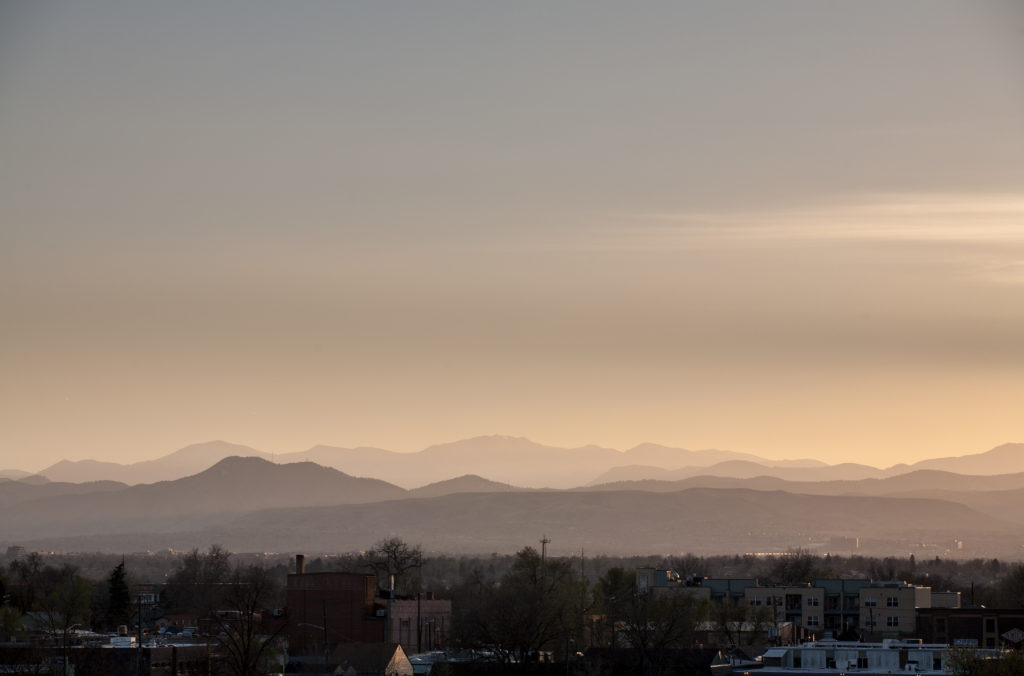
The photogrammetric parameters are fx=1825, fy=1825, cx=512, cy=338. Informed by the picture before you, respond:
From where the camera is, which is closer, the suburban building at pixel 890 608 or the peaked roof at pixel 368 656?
the peaked roof at pixel 368 656

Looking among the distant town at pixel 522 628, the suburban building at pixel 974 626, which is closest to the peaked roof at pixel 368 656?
the distant town at pixel 522 628

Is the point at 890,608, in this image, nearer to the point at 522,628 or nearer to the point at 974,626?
the point at 974,626

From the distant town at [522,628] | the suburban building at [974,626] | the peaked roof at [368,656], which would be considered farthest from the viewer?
the suburban building at [974,626]

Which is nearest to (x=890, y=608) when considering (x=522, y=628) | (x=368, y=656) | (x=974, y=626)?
(x=974, y=626)

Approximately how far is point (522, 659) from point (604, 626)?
2162 centimetres

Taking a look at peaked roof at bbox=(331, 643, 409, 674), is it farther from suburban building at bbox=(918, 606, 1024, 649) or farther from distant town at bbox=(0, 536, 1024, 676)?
suburban building at bbox=(918, 606, 1024, 649)

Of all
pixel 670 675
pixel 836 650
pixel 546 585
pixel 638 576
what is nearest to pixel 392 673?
pixel 670 675

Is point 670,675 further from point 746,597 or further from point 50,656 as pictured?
point 746,597

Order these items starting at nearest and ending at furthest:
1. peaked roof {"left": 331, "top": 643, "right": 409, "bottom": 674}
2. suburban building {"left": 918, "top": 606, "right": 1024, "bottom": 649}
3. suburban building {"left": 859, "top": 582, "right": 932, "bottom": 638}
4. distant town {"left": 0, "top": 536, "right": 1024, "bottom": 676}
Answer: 1. distant town {"left": 0, "top": 536, "right": 1024, "bottom": 676}
2. peaked roof {"left": 331, "top": 643, "right": 409, "bottom": 674}
3. suburban building {"left": 918, "top": 606, "right": 1024, "bottom": 649}
4. suburban building {"left": 859, "top": 582, "right": 932, "bottom": 638}

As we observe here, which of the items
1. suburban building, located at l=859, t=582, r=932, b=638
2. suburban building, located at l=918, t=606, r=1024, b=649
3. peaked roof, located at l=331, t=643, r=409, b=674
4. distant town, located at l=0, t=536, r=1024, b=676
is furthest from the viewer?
suburban building, located at l=859, t=582, r=932, b=638

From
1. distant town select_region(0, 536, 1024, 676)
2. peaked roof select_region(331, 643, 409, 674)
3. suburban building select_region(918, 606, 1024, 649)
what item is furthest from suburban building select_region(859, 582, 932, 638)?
peaked roof select_region(331, 643, 409, 674)

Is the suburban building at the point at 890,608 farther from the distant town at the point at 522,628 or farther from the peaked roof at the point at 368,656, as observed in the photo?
the peaked roof at the point at 368,656

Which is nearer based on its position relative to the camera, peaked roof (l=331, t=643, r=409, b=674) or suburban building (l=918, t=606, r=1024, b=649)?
peaked roof (l=331, t=643, r=409, b=674)

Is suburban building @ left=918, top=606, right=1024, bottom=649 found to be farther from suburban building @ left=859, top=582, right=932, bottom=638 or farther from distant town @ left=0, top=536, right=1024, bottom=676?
suburban building @ left=859, top=582, right=932, bottom=638
